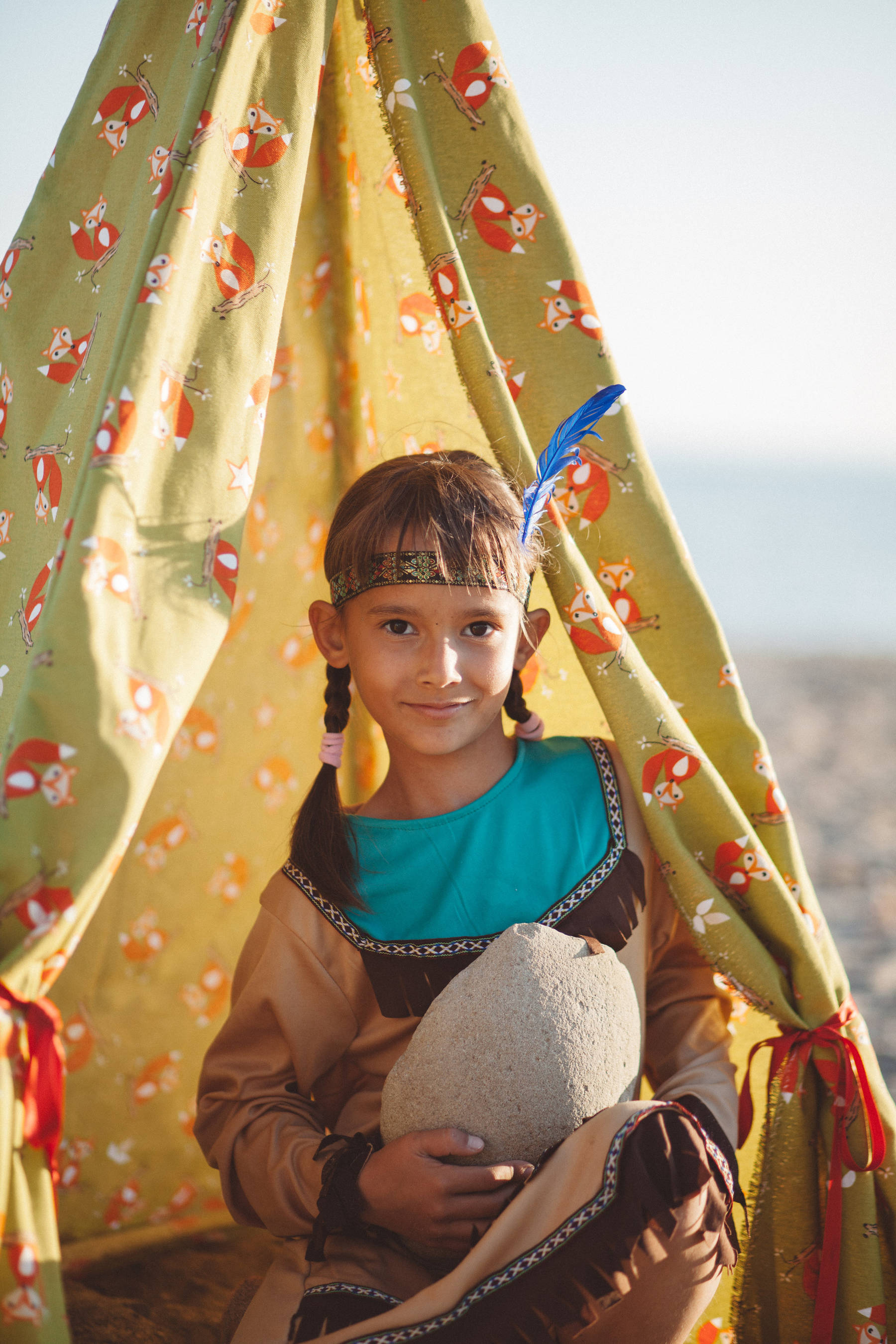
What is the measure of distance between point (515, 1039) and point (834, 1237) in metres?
0.86

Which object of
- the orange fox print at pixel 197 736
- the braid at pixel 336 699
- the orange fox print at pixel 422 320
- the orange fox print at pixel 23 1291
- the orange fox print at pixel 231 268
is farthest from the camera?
the orange fox print at pixel 197 736

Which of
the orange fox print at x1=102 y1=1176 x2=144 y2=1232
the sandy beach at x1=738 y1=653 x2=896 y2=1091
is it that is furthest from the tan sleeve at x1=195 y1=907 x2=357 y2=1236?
the sandy beach at x1=738 y1=653 x2=896 y2=1091

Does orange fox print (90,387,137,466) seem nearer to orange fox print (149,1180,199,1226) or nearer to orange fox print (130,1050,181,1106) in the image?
orange fox print (130,1050,181,1106)

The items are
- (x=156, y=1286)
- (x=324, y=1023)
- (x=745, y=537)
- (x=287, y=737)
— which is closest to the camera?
(x=324, y=1023)

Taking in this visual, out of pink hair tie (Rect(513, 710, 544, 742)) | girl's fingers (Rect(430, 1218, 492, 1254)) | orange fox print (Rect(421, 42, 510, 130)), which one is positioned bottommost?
girl's fingers (Rect(430, 1218, 492, 1254))

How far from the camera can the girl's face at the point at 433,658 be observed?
195 centimetres

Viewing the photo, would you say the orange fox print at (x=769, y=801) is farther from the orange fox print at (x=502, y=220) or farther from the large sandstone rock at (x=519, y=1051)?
the orange fox print at (x=502, y=220)

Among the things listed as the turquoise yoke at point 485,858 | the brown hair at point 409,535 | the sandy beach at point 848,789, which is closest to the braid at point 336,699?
the brown hair at point 409,535

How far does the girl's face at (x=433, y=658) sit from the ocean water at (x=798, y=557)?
44.6 ft

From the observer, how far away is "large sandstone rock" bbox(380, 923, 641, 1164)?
155cm

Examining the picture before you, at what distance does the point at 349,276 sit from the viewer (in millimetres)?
2590

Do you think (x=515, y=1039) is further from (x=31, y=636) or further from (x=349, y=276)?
(x=349, y=276)

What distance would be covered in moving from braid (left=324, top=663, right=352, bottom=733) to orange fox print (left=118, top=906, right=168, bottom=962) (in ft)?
2.89

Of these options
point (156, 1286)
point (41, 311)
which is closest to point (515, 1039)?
point (156, 1286)
